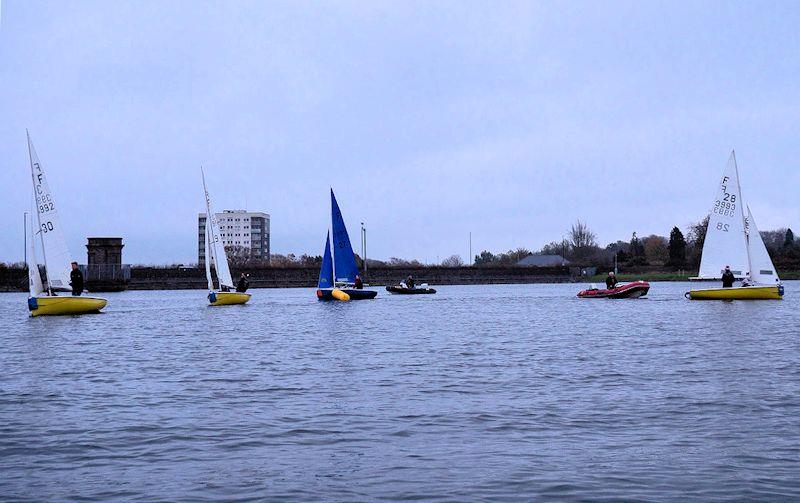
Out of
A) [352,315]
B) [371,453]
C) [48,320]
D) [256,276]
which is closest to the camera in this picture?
[371,453]

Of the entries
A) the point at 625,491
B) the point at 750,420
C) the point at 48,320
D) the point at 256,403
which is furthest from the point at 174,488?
the point at 48,320

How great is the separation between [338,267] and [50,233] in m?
25.6

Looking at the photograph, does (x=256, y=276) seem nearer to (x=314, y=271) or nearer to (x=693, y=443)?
(x=314, y=271)

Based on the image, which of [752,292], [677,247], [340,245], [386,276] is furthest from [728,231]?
[677,247]

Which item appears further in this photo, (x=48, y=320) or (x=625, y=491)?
(x=48, y=320)

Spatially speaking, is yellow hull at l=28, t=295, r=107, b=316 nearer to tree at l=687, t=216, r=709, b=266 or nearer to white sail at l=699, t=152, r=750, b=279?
white sail at l=699, t=152, r=750, b=279

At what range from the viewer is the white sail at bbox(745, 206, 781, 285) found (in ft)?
165

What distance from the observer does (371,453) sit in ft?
36.7

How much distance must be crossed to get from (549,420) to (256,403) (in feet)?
16.8

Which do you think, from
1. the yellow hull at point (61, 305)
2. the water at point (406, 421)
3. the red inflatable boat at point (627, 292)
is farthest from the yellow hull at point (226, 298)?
the water at point (406, 421)

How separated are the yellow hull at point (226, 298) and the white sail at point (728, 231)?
95.1 feet

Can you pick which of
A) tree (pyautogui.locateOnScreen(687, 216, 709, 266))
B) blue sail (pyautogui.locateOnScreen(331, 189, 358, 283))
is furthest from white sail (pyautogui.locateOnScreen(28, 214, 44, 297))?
tree (pyautogui.locateOnScreen(687, 216, 709, 266))

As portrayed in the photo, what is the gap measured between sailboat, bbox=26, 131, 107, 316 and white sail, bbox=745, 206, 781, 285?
3595 cm

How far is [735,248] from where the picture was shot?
50.2m
